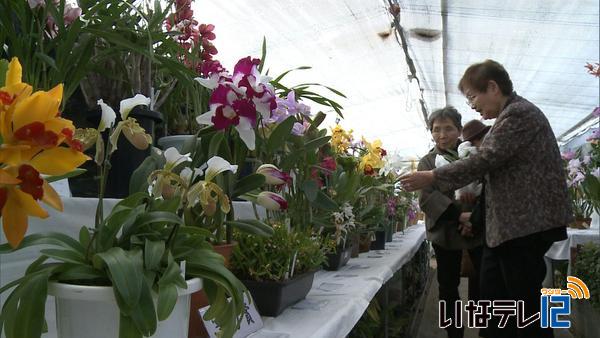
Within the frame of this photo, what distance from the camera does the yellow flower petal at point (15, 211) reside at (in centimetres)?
38

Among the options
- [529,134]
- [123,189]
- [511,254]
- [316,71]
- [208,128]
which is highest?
[316,71]

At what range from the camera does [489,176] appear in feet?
5.80

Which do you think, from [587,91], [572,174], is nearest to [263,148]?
[572,174]

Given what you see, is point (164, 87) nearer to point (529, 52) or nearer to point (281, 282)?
point (281, 282)

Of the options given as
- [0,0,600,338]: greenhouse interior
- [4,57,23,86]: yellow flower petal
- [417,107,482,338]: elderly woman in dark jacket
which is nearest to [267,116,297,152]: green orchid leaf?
[0,0,600,338]: greenhouse interior

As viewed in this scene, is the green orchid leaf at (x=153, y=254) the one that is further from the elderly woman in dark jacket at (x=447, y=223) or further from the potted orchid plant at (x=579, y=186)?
the potted orchid plant at (x=579, y=186)

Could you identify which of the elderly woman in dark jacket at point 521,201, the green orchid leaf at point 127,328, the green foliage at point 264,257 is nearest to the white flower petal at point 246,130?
the green foliage at point 264,257

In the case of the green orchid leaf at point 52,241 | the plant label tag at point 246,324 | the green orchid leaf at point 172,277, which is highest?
the green orchid leaf at point 52,241

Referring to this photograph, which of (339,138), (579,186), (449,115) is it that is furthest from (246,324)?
(579,186)

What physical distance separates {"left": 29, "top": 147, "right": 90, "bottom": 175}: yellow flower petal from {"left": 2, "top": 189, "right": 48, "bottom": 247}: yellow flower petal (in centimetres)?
3

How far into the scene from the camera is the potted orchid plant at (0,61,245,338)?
391mm

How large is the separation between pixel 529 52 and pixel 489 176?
3625mm

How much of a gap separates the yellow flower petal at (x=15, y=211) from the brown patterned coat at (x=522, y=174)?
5.09ft

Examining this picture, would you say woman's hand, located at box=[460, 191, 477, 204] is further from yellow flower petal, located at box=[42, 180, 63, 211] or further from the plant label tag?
yellow flower petal, located at box=[42, 180, 63, 211]
